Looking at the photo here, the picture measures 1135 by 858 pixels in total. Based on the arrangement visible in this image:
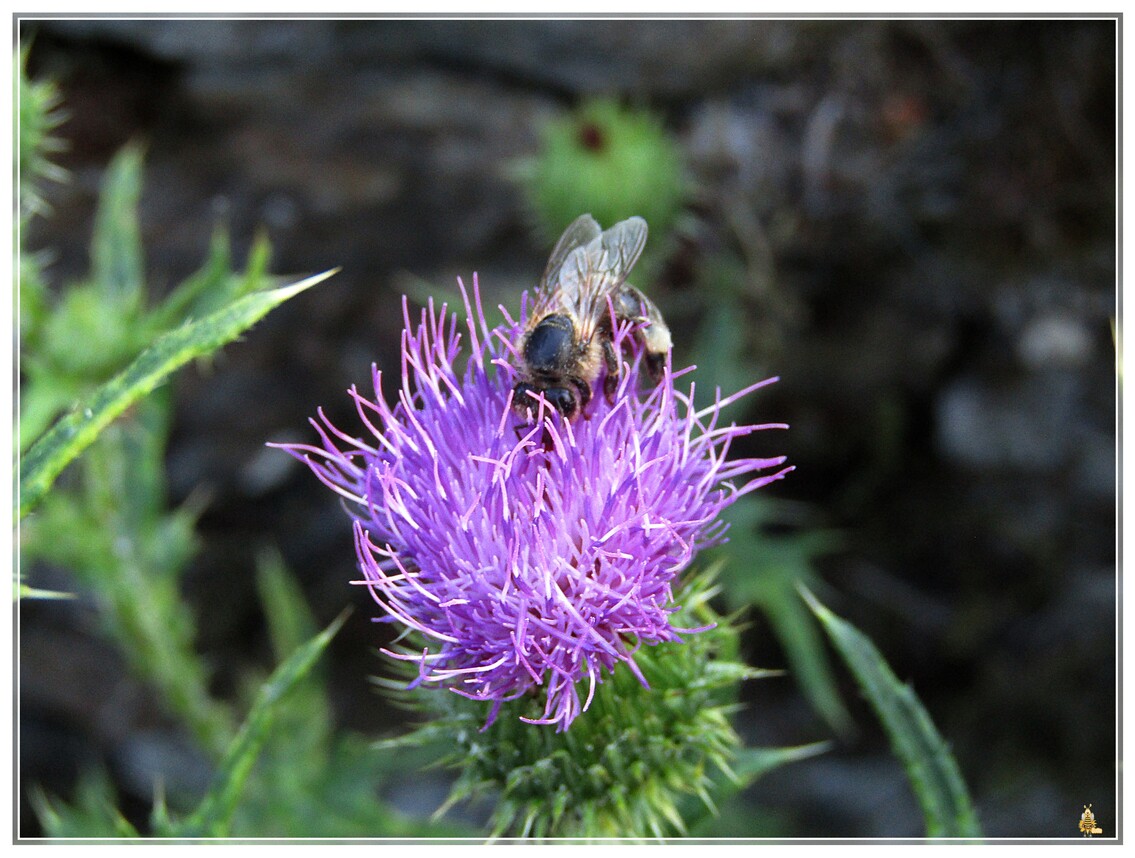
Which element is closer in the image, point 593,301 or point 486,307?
point 593,301

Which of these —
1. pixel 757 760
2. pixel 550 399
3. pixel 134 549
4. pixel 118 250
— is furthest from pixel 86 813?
pixel 550 399

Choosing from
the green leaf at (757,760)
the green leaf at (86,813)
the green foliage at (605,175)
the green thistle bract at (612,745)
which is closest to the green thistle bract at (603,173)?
the green foliage at (605,175)

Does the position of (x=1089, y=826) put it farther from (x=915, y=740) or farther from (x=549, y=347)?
(x=549, y=347)

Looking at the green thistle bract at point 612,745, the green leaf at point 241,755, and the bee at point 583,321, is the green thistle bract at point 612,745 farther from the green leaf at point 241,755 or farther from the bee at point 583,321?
the bee at point 583,321

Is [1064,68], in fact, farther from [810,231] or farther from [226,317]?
[226,317]

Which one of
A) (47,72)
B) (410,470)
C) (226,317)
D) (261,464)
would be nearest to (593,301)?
(410,470)

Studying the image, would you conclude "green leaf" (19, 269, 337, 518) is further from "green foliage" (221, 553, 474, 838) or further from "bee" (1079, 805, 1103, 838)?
"bee" (1079, 805, 1103, 838)

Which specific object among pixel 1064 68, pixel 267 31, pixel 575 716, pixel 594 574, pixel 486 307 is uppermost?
pixel 267 31
